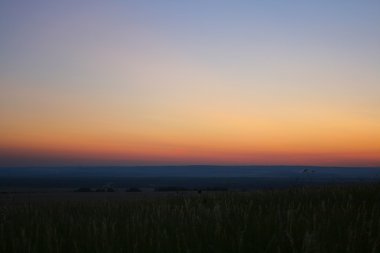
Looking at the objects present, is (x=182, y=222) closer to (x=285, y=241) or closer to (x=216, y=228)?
(x=216, y=228)

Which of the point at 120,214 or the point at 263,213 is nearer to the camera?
the point at 263,213

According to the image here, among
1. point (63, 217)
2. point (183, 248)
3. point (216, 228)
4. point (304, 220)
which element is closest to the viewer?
point (183, 248)

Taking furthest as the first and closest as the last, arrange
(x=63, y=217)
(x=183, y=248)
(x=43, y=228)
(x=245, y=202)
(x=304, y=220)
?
1. (x=245, y=202)
2. (x=63, y=217)
3. (x=43, y=228)
4. (x=304, y=220)
5. (x=183, y=248)

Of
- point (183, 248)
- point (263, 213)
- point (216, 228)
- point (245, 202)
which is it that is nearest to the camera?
point (183, 248)

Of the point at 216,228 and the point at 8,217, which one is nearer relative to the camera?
the point at 216,228

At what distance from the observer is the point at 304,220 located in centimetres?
674

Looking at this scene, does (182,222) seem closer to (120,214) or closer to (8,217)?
(120,214)

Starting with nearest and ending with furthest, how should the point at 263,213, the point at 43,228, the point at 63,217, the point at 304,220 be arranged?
the point at 304,220
the point at 43,228
the point at 263,213
the point at 63,217

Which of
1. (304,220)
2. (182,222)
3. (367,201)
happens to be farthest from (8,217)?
(367,201)

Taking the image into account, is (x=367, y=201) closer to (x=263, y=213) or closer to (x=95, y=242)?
(x=263, y=213)

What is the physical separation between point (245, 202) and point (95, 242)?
4.24 meters

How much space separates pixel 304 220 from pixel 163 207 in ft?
9.18

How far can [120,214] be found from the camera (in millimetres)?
8625

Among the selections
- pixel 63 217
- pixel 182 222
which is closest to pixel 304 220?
pixel 182 222
